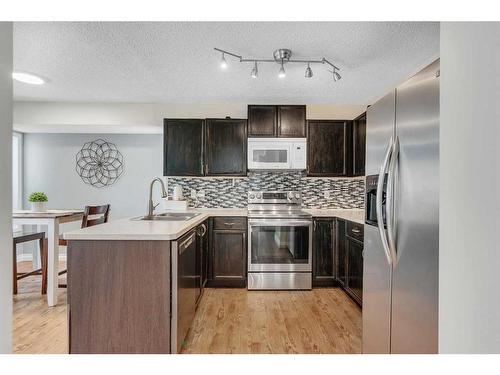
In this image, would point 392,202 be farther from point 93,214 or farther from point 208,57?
point 93,214

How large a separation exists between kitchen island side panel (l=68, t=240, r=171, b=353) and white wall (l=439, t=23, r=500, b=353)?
1.34 m

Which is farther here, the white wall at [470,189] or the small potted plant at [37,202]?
the small potted plant at [37,202]

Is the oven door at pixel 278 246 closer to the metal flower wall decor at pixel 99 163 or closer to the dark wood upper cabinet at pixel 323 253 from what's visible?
the dark wood upper cabinet at pixel 323 253

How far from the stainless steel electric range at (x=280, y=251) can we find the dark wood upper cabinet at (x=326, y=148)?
2.36ft

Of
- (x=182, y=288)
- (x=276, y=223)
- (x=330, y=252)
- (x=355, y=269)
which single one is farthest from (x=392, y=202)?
(x=330, y=252)

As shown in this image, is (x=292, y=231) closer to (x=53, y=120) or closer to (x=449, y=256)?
(x=449, y=256)

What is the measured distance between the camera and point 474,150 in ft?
2.10

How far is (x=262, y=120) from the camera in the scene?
3.58 meters

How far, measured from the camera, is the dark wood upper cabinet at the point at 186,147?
3.61 meters

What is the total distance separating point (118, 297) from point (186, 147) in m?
2.32

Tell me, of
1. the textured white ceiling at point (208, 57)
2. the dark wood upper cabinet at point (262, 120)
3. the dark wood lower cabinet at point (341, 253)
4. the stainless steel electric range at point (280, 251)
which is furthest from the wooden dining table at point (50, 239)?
the dark wood lower cabinet at point (341, 253)
